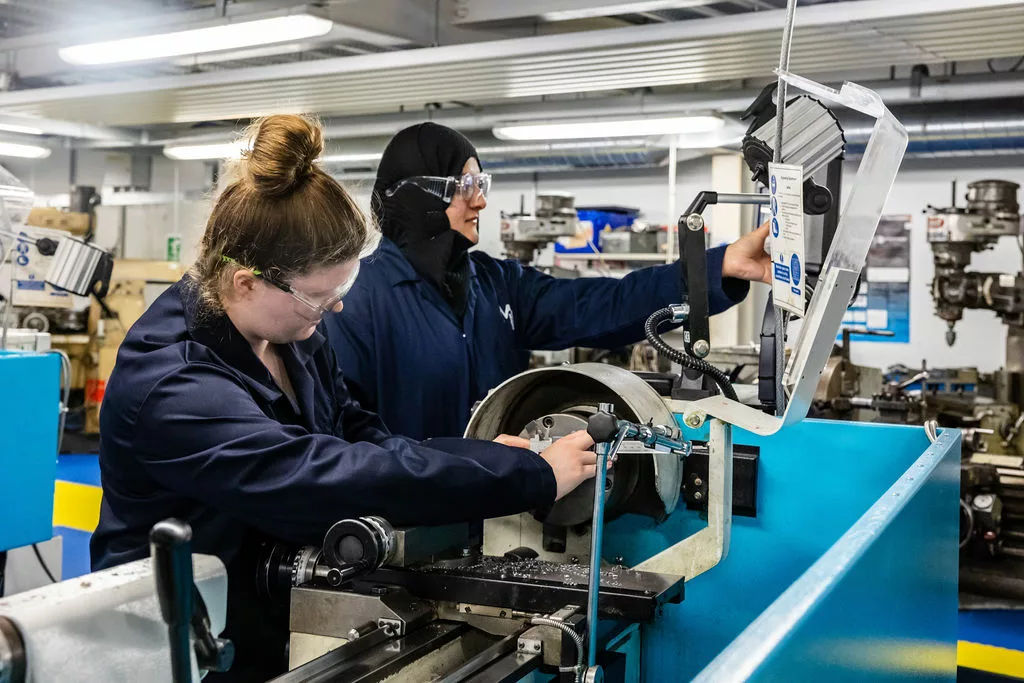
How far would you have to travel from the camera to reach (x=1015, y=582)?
346 centimetres

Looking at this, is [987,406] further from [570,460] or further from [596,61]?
[570,460]

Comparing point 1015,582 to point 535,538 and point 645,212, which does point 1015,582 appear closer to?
point 535,538

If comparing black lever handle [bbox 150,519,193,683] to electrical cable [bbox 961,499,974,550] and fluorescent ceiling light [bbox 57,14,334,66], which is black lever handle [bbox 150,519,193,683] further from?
fluorescent ceiling light [bbox 57,14,334,66]

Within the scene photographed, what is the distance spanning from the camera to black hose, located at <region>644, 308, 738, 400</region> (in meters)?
1.54

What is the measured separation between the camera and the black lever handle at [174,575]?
56 centimetres

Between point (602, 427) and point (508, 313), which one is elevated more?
point (508, 313)

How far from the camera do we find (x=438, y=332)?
218 cm

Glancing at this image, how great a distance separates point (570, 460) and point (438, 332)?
2.93ft

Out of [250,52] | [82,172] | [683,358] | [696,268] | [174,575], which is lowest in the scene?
[174,575]

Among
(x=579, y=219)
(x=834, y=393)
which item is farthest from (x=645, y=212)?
(x=834, y=393)

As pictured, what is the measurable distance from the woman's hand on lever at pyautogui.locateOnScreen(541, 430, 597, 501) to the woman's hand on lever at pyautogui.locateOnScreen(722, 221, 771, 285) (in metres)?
0.65


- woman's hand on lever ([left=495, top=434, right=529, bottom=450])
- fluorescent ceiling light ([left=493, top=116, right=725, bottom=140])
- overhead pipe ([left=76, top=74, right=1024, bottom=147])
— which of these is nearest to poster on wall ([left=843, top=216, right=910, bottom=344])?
overhead pipe ([left=76, top=74, right=1024, bottom=147])

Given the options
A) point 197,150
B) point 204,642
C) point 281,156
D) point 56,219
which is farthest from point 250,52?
point 204,642

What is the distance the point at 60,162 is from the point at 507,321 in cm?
940
